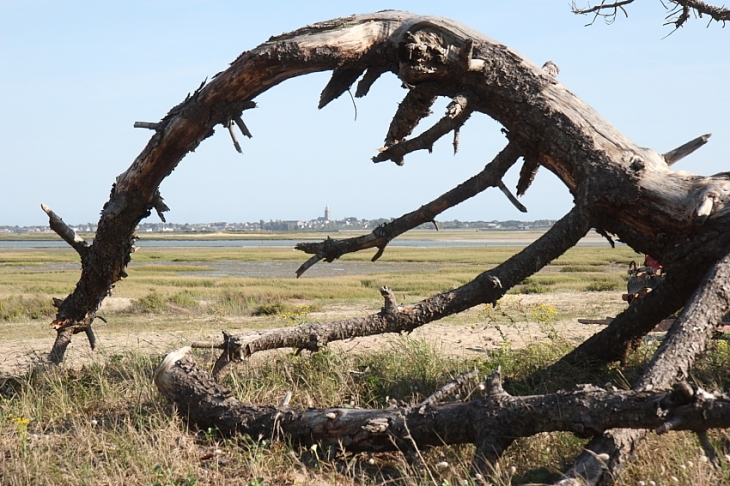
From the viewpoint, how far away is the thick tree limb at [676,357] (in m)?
3.26

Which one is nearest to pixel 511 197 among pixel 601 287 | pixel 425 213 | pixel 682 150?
pixel 425 213

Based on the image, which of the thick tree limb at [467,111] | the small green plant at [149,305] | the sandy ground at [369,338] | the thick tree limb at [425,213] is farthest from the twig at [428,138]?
the small green plant at [149,305]

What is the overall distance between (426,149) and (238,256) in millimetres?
54072

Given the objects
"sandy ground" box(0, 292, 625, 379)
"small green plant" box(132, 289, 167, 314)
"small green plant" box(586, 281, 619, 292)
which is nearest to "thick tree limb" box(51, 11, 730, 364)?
"sandy ground" box(0, 292, 625, 379)

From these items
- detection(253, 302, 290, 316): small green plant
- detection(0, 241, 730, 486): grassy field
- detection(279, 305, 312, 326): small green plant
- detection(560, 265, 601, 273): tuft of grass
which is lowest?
detection(560, 265, 601, 273): tuft of grass

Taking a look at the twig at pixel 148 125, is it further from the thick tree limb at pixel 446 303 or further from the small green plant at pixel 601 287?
the small green plant at pixel 601 287

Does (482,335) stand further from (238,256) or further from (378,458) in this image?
(238,256)

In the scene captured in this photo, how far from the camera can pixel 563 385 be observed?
17.0 ft

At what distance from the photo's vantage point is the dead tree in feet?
15.3

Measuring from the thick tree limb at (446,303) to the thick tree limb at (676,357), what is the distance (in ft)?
3.32

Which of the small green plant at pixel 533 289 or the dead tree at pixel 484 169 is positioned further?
the small green plant at pixel 533 289

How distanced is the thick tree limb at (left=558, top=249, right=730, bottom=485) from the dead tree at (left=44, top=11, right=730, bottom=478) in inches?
0.6

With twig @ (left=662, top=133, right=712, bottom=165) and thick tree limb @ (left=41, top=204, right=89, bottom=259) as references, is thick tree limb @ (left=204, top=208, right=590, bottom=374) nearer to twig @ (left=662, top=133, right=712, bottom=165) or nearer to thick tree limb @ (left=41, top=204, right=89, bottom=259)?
→ twig @ (left=662, top=133, right=712, bottom=165)

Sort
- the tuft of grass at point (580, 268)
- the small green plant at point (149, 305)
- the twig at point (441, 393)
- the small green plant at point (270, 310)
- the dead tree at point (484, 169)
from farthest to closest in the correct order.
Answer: the tuft of grass at point (580, 268), the small green plant at point (149, 305), the small green plant at point (270, 310), the dead tree at point (484, 169), the twig at point (441, 393)
